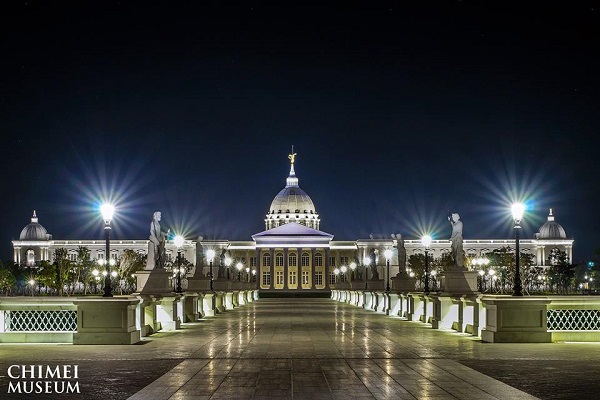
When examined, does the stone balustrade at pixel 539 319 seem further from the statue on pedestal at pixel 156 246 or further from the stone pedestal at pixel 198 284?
the stone pedestal at pixel 198 284

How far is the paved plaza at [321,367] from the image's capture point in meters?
19.5

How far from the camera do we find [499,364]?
24672 millimetres

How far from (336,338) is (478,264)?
114m

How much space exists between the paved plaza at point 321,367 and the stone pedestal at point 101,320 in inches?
24.2

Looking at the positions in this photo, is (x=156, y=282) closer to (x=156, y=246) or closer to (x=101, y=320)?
(x=156, y=246)

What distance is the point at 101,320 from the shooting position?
30.6 metres

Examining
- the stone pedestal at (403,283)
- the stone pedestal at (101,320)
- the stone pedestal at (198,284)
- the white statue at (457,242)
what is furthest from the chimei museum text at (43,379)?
the stone pedestal at (403,283)

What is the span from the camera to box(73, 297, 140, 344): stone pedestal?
30.4m

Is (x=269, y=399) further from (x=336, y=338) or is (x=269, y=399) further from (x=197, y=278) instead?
(x=197, y=278)

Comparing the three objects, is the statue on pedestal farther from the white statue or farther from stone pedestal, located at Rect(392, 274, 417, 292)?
stone pedestal, located at Rect(392, 274, 417, 292)

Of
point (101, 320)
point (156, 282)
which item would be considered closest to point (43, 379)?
point (101, 320)

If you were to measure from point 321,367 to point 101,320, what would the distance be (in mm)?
8920

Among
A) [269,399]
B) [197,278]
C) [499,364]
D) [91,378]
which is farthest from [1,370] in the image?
[197,278]

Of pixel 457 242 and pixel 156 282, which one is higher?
pixel 457 242
